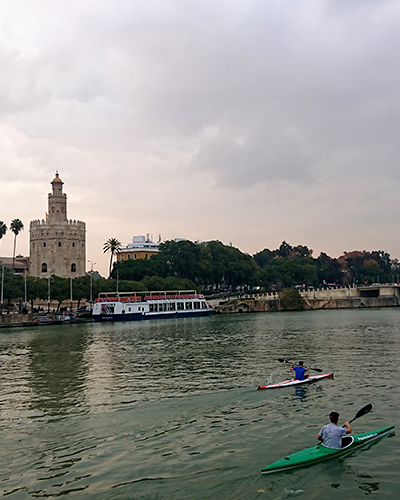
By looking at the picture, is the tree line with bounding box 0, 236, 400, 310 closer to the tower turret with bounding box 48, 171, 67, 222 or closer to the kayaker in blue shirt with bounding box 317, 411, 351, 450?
the tower turret with bounding box 48, 171, 67, 222

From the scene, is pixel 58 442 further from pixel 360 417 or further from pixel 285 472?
pixel 360 417

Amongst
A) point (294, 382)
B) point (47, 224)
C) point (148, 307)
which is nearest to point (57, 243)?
point (47, 224)

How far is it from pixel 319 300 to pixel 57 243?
73917 mm

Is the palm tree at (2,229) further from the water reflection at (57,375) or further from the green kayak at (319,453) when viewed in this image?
the green kayak at (319,453)

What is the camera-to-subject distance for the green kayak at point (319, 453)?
1519 cm

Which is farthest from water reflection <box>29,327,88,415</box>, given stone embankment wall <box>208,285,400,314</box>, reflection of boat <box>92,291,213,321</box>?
stone embankment wall <box>208,285,400,314</box>

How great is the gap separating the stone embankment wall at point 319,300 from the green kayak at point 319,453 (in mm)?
106837

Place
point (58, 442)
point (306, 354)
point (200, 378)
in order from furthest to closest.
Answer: point (306, 354)
point (200, 378)
point (58, 442)

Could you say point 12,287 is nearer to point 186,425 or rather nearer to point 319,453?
point 186,425

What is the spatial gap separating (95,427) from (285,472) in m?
8.60

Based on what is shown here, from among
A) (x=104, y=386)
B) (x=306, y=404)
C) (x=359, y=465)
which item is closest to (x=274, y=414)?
(x=306, y=404)

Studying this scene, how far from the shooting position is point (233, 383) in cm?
2806

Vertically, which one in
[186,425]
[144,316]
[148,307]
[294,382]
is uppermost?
[148,307]

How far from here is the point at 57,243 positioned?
140375 mm
